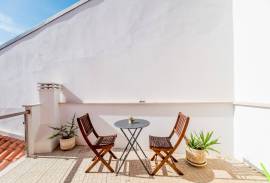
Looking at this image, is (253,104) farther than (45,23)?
No

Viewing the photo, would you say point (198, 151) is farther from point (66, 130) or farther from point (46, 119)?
point (46, 119)

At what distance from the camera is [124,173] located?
8.05 ft

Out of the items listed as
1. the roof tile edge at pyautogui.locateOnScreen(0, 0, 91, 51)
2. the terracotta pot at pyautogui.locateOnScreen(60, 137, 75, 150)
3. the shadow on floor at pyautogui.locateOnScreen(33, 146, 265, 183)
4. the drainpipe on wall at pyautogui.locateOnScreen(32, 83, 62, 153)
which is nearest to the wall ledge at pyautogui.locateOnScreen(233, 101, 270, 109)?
the shadow on floor at pyautogui.locateOnScreen(33, 146, 265, 183)

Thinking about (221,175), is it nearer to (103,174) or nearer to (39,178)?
(103,174)

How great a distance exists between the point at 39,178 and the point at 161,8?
4224 millimetres

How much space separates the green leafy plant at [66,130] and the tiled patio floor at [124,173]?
1.92 feet

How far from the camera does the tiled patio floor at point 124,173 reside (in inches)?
89.1

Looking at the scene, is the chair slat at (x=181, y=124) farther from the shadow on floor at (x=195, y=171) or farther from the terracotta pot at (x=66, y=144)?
the terracotta pot at (x=66, y=144)

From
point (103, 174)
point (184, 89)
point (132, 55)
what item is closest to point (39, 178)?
point (103, 174)

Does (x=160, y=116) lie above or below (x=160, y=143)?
above

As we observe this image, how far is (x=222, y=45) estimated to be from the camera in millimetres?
3162

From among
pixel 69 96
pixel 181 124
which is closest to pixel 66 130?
pixel 69 96

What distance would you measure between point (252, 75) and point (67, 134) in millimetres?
4170

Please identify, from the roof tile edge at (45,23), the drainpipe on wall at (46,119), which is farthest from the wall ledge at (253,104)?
the roof tile edge at (45,23)
